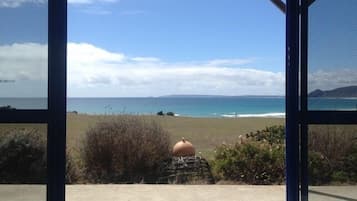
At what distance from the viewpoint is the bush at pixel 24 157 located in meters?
5.62

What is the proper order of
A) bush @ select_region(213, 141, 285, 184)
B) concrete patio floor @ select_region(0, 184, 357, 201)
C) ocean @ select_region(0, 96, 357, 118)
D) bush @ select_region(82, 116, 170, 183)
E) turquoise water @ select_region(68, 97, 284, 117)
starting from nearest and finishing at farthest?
concrete patio floor @ select_region(0, 184, 357, 201)
bush @ select_region(213, 141, 285, 184)
bush @ select_region(82, 116, 170, 183)
ocean @ select_region(0, 96, 357, 118)
turquoise water @ select_region(68, 97, 284, 117)

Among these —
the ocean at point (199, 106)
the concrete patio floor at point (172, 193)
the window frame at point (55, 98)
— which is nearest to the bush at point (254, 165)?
the concrete patio floor at point (172, 193)

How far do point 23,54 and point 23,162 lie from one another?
96 cm

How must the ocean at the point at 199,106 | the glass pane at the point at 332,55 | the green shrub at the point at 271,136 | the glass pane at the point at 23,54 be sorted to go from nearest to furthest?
the glass pane at the point at 23,54
the glass pane at the point at 332,55
the green shrub at the point at 271,136
the ocean at the point at 199,106

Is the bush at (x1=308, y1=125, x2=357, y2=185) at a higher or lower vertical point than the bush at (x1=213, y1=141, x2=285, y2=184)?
higher

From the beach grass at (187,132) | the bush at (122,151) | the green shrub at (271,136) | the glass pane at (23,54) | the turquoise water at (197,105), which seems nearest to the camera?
the glass pane at (23,54)

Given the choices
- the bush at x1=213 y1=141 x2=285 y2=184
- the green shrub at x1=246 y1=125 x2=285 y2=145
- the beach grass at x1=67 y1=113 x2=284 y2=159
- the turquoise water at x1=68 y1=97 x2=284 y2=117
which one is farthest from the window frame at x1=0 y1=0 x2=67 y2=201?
the turquoise water at x1=68 y1=97 x2=284 y2=117

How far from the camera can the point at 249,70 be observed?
83812mm

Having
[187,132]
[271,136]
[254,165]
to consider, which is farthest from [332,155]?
[187,132]

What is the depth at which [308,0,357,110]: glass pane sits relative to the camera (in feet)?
19.7

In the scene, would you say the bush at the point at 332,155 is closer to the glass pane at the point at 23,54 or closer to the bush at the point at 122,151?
the glass pane at the point at 23,54

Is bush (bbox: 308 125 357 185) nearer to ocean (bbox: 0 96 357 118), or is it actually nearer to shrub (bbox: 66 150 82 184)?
shrub (bbox: 66 150 82 184)

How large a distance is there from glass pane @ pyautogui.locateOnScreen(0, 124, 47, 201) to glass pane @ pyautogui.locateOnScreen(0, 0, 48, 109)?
0.24 metres

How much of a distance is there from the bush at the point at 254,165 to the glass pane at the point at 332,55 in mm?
5729
